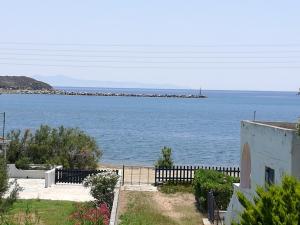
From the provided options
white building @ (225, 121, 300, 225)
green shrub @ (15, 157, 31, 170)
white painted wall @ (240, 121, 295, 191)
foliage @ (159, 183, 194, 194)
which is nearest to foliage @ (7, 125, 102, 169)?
green shrub @ (15, 157, 31, 170)

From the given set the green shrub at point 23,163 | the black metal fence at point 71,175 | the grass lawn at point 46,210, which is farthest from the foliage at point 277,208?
the green shrub at point 23,163

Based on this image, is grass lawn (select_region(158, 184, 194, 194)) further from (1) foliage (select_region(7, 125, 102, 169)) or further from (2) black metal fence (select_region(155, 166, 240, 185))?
(1) foliage (select_region(7, 125, 102, 169))

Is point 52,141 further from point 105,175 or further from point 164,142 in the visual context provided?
point 164,142

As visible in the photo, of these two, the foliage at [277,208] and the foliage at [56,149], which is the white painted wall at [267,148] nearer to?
the foliage at [277,208]

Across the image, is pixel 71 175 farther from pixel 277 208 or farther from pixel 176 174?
pixel 277 208

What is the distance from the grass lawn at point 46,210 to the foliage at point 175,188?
5542 millimetres

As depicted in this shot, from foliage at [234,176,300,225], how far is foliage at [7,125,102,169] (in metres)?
26.2

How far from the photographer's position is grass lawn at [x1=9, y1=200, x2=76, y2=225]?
2206cm

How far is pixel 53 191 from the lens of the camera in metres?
29.3

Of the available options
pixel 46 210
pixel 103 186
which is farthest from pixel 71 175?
pixel 46 210

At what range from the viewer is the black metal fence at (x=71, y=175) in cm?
3194

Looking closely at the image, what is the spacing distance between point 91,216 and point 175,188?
32.2ft

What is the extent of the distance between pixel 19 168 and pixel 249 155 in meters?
17.9

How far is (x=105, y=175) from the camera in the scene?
2508 centimetres
